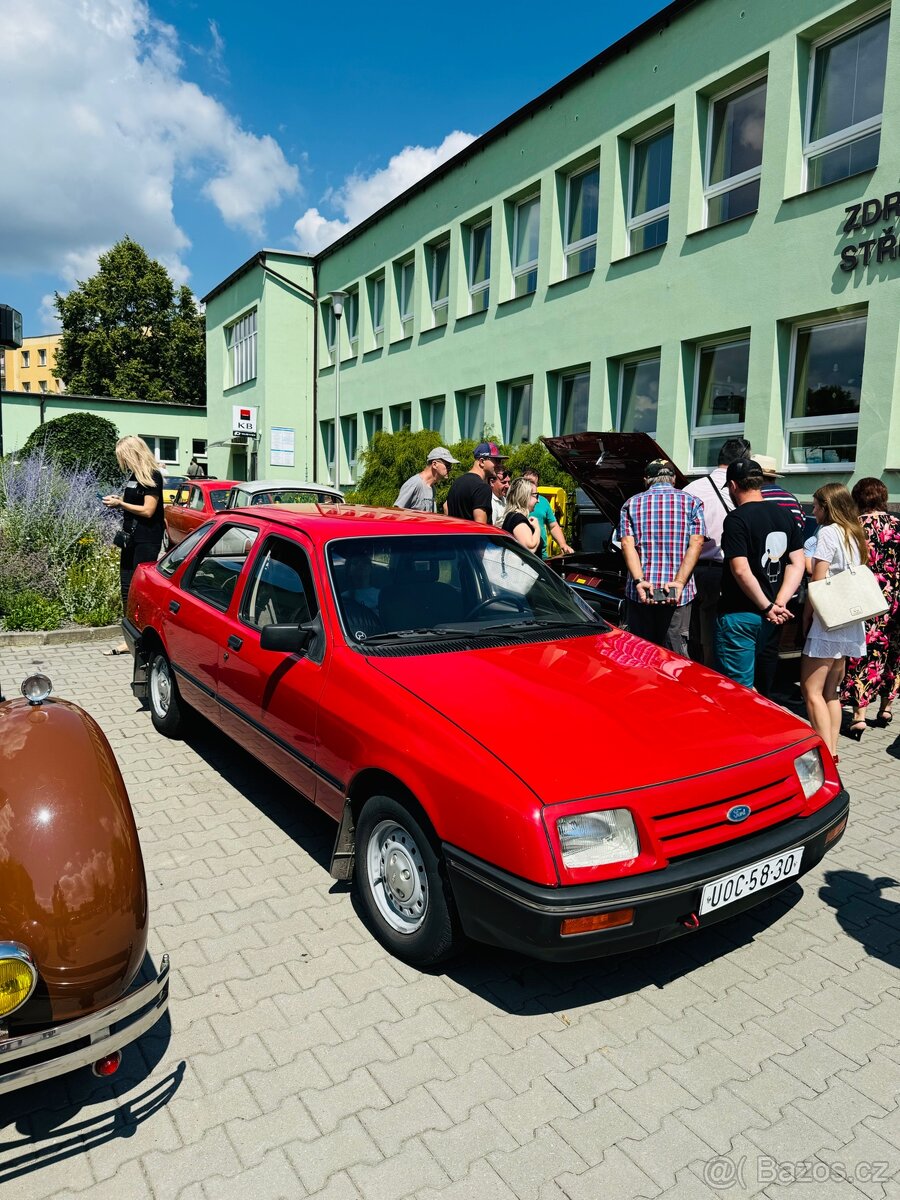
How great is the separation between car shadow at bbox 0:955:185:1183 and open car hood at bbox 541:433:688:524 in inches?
223

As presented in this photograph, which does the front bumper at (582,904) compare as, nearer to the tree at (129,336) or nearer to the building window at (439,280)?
the building window at (439,280)

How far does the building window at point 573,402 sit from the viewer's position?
14703 millimetres

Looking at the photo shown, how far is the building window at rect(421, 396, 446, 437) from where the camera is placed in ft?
64.3

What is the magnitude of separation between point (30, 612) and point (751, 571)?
7328 millimetres

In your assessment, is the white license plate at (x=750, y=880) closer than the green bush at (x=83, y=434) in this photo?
Yes

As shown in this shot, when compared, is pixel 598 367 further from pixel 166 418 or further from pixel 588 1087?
pixel 166 418

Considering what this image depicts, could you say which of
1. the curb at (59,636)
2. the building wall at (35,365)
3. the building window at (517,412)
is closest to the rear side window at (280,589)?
the curb at (59,636)

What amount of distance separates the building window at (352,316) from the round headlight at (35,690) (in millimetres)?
22372

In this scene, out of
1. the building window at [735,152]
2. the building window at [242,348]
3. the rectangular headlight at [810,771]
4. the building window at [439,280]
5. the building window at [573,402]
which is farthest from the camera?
the building window at [242,348]

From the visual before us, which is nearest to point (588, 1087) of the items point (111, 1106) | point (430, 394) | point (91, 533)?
point (111, 1106)

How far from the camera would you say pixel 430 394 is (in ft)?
63.9

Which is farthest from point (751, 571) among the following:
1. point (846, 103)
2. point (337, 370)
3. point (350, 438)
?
point (350, 438)

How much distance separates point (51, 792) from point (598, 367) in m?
12.8

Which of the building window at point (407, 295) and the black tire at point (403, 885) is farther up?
the building window at point (407, 295)
